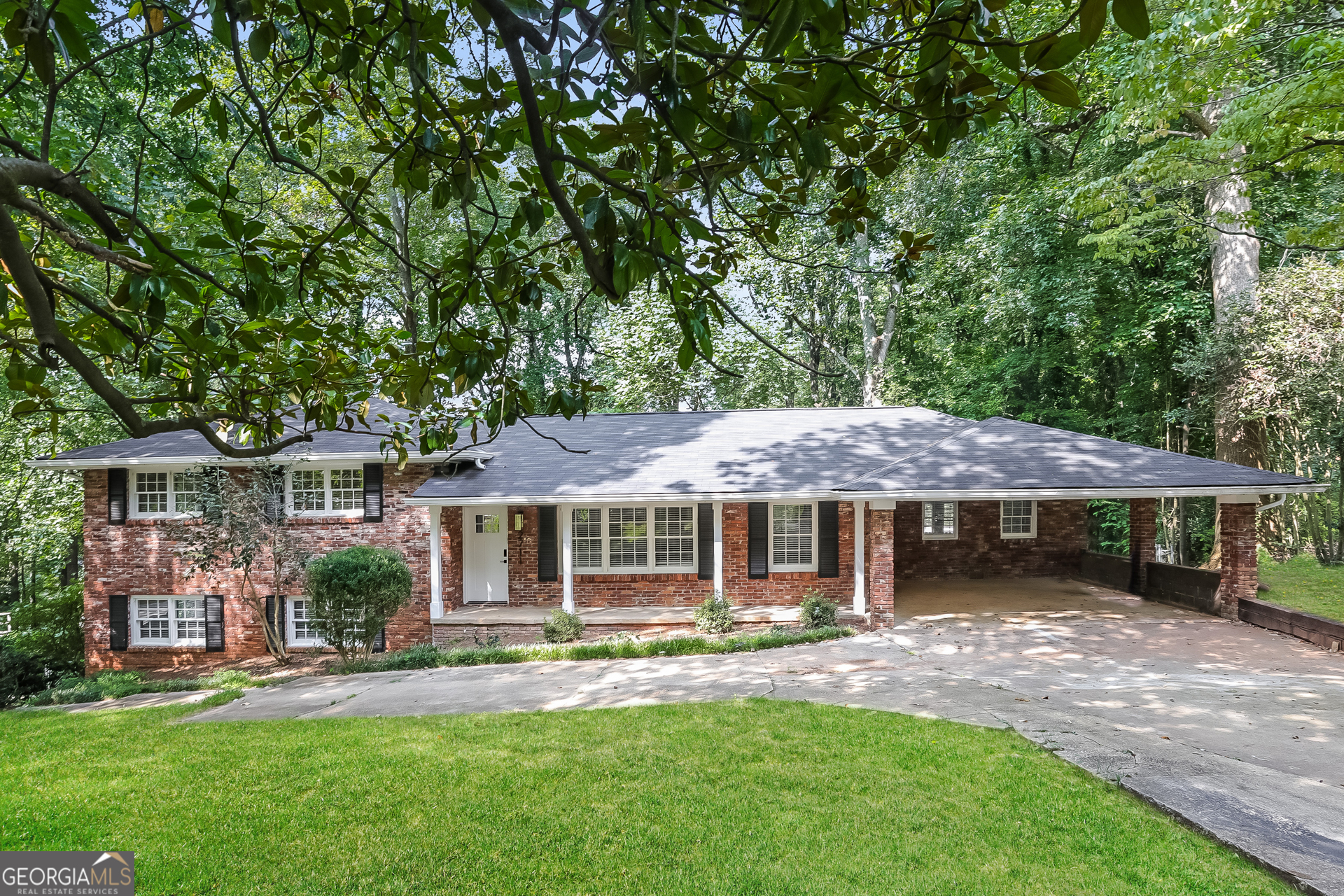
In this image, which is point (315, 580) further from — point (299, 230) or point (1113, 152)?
point (1113, 152)

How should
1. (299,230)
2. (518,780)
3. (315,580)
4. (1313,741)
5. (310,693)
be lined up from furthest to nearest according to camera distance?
(315,580) < (310,693) < (1313,741) < (518,780) < (299,230)

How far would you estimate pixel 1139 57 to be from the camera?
934 cm

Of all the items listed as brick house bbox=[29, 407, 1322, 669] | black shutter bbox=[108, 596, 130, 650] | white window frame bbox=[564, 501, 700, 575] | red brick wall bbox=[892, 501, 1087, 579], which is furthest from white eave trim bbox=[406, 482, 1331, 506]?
black shutter bbox=[108, 596, 130, 650]

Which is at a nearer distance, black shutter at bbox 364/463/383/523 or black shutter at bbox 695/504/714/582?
black shutter at bbox 364/463/383/523

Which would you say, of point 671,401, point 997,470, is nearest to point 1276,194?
point 997,470

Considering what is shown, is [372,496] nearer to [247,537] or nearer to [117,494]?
[247,537]

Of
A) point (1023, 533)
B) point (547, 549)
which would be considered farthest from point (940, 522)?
point (547, 549)

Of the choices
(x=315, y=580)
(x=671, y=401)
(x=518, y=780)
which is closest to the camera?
(x=518, y=780)

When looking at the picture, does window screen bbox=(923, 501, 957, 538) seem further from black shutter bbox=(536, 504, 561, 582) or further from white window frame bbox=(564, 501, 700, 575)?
black shutter bbox=(536, 504, 561, 582)

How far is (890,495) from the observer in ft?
34.0

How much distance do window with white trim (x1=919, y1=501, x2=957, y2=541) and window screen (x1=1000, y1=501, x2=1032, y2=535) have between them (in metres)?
1.16

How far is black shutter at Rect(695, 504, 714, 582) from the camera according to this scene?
505 inches

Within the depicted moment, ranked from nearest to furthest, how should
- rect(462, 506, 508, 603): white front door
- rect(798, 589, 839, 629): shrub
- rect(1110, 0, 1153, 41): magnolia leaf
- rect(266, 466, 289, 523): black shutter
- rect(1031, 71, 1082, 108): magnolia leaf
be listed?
rect(1110, 0, 1153, 41): magnolia leaf < rect(1031, 71, 1082, 108): magnolia leaf < rect(798, 589, 839, 629): shrub < rect(266, 466, 289, 523): black shutter < rect(462, 506, 508, 603): white front door

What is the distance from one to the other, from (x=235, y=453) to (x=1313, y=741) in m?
8.37
